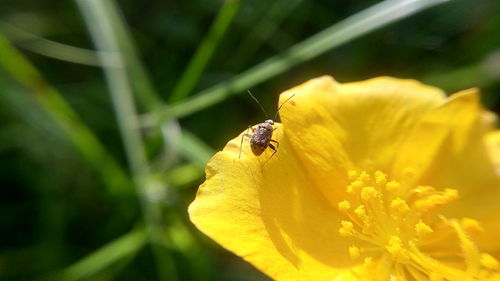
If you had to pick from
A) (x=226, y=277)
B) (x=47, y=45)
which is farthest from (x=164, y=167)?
(x=47, y=45)

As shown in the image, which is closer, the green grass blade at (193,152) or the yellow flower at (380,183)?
the yellow flower at (380,183)

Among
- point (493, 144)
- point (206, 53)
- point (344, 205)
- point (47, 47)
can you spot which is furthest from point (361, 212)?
point (47, 47)

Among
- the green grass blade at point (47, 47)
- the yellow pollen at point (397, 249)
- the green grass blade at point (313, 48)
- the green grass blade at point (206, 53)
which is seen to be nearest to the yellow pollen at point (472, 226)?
the yellow pollen at point (397, 249)

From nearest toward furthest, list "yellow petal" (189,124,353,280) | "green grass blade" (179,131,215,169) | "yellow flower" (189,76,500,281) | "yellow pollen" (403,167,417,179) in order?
1. "yellow petal" (189,124,353,280)
2. "yellow flower" (189,76,500,281)
3. "yellow pollen" (403,167,417,179)
4. "green grass blade" (179,131,215,169)

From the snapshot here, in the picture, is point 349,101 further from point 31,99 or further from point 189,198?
point 31,99

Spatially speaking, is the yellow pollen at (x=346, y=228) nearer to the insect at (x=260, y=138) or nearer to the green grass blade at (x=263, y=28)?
the insect at (x=260, y=138)

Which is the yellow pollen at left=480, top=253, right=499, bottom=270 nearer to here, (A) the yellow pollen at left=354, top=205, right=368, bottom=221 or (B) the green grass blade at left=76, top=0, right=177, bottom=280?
(A) the yellow pollen at left=354, top=205, right=368, bottom=221

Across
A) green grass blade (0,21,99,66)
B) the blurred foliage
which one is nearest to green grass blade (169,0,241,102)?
the blurred foliage
